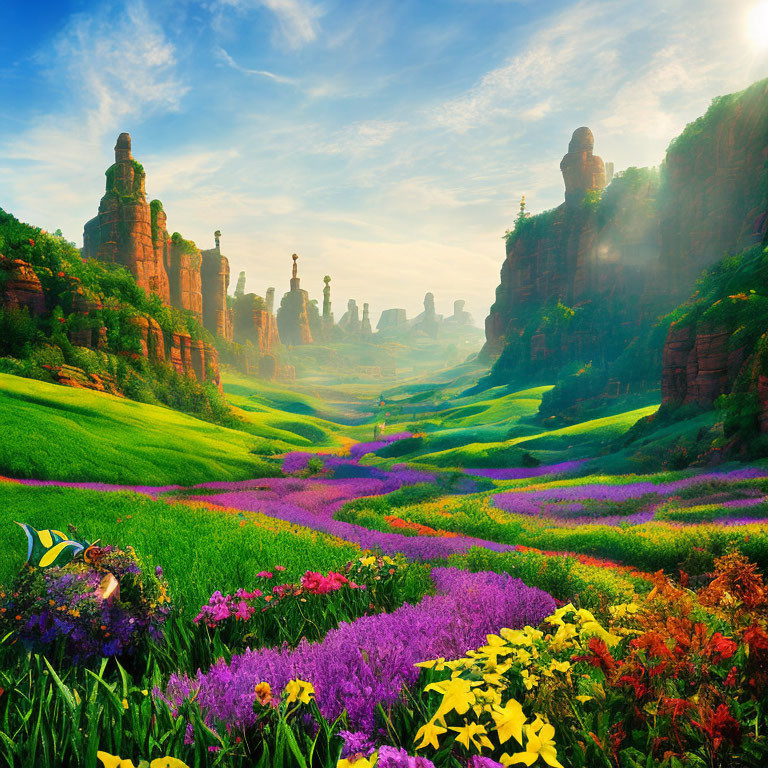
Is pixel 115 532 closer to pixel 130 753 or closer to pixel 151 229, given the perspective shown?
pixel 130 753

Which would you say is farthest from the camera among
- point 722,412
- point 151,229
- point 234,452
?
point 151,229

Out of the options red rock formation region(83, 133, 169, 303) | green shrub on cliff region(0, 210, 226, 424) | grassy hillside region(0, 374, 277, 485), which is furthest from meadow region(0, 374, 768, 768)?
red rock formation region(83, 133, 169, 303)

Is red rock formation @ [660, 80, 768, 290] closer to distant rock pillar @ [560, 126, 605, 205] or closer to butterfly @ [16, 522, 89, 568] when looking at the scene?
distant rock pillar @ [560, 126, 605, 205]

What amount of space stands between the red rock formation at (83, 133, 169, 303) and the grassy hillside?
35190mm

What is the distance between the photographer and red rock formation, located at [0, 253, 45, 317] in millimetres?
17547

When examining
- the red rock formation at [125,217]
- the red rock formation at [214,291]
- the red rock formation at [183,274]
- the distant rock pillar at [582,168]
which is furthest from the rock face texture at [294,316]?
the red rock formation at [125,217]

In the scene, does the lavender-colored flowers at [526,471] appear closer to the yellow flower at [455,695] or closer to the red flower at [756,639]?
the red flower at [756,639]

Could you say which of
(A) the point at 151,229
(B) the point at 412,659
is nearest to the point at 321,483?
(B) the point at 412,659

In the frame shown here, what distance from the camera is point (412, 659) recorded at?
9.27ft

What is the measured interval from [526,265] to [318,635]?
76697 mm

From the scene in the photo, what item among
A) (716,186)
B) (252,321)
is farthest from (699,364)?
(252,321)

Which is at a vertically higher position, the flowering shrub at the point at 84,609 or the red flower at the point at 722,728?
the red flower at the point at 722,728

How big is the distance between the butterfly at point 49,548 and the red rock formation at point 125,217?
4601cm

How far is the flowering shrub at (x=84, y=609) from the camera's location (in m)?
3.40
